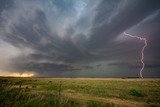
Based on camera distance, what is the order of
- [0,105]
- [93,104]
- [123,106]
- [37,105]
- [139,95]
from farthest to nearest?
[139,95] → [123,106] → [93,104] → [37,105] → [0,105]

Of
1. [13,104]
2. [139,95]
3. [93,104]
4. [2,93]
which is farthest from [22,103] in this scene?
[139,95]

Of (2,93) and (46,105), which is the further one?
(2,93)

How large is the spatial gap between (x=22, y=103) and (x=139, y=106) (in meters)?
11.3

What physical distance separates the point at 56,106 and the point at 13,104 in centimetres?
288

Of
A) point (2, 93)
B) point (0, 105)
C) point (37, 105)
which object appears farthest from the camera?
point (2, 93)

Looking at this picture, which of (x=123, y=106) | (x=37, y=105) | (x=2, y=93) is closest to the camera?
(x=37, y=105)

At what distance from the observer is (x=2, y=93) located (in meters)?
14.4

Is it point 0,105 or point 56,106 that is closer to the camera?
point 0,105

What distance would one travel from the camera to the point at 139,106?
16750 mm

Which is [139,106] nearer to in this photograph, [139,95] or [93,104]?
[93,104]

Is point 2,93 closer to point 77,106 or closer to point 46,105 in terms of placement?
point 46,105

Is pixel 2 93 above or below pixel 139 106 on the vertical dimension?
above

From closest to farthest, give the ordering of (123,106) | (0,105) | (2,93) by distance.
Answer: (0,105)
(2,93)
(123,106)

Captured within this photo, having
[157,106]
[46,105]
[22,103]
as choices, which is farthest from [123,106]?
[22,103]
